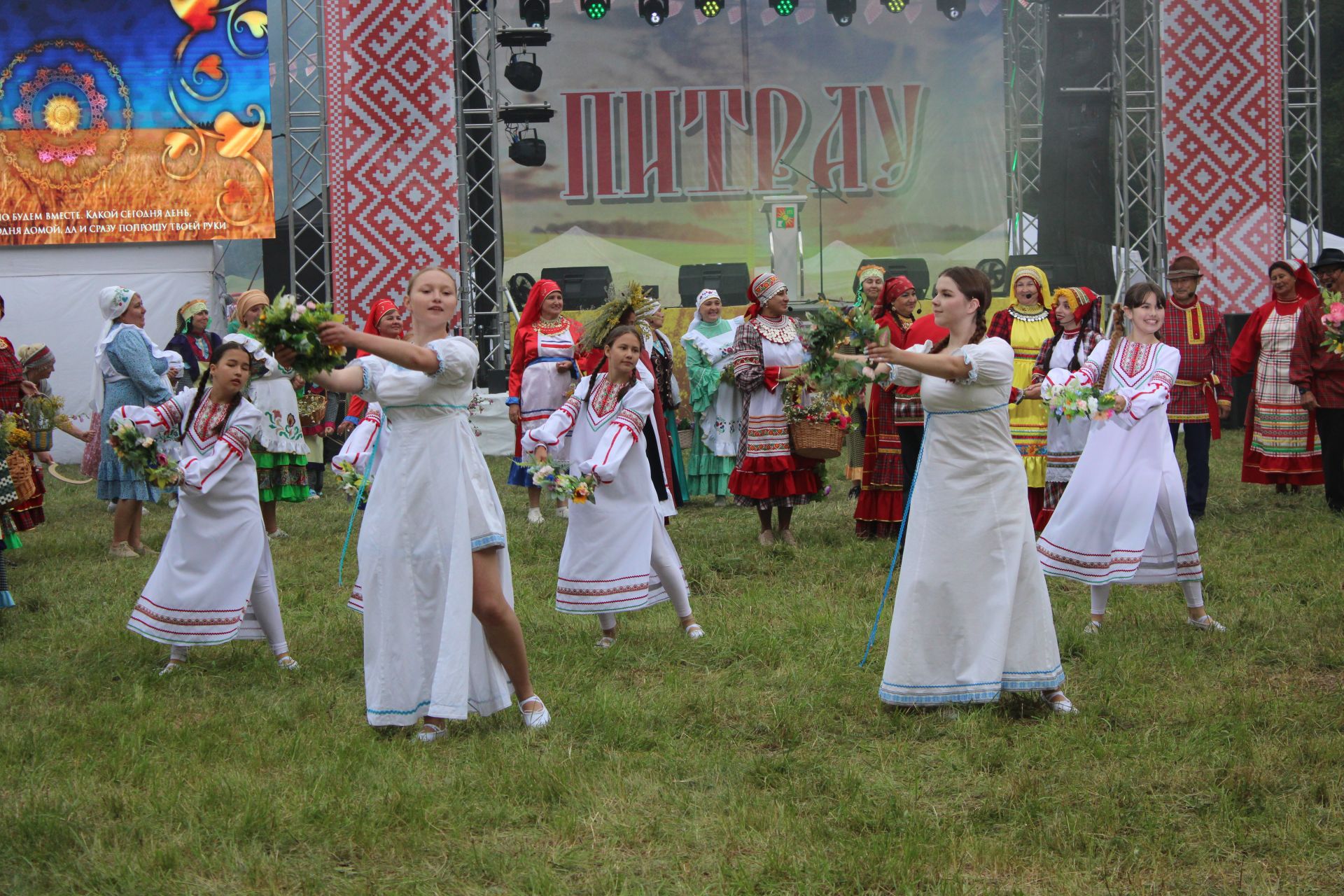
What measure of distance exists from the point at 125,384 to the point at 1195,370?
7.30 metres

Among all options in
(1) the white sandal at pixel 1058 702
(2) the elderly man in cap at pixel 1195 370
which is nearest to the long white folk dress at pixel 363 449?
(1) the white sandal at pixel 1058 702

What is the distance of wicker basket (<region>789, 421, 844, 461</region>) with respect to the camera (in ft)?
27.8

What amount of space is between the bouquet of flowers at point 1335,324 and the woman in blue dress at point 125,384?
722cm

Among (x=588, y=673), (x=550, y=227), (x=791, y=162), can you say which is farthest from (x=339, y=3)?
(x=588, y=673)

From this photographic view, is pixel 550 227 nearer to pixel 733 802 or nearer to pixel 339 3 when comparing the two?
pixel 339 3

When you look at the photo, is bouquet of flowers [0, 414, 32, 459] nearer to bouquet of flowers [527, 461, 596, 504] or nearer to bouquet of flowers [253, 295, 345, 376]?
bouquet of flowers [527, 461, 596, 504]

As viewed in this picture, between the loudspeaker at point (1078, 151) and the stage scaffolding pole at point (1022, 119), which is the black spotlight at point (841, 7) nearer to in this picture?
the stage scaffolding pole at point (1022, 119)

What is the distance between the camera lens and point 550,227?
1819cm

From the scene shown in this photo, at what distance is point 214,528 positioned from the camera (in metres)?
5.62

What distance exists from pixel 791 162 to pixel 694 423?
8.55m

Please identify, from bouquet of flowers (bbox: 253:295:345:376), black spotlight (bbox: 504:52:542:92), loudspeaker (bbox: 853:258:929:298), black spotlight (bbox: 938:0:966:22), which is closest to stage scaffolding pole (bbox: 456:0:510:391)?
black spotlight (bbox: 504:52:542:92)

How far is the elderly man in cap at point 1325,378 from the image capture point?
30.3 feet

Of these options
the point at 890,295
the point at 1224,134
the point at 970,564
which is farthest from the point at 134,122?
the point at 970,564

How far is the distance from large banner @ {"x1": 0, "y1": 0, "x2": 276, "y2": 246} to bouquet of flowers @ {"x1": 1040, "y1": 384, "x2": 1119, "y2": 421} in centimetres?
1202
